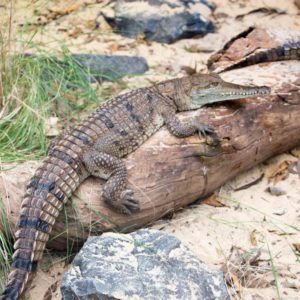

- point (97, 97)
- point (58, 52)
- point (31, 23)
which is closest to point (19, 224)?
point (97, 97)

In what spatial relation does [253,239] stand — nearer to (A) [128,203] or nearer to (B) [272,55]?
(A) [128,203]

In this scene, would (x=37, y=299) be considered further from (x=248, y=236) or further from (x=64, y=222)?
(x=248, y=236)

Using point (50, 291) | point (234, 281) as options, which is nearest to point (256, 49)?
point (234, 281)

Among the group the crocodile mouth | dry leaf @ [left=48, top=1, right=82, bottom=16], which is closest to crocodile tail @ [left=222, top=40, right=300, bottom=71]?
the crocodile mouth

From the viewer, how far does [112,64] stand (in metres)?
6.06

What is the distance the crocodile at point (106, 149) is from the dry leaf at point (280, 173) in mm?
734

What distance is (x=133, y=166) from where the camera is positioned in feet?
13.3

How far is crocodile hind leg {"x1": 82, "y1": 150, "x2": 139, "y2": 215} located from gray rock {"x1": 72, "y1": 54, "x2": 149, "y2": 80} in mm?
1925

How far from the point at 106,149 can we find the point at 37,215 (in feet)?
2.52

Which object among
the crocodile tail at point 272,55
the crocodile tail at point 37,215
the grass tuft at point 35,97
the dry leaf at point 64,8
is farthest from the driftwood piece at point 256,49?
the dry leaf at point 64,8

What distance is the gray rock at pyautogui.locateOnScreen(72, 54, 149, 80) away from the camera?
5.88 metres

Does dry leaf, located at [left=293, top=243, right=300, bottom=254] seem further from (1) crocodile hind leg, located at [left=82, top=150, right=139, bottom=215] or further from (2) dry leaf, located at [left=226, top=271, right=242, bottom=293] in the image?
(1) crocodile hind leg, located at [left=82, top=150, right=139, bottom=215]

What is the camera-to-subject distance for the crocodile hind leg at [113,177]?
153 inches

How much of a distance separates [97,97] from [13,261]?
7.45 feet
